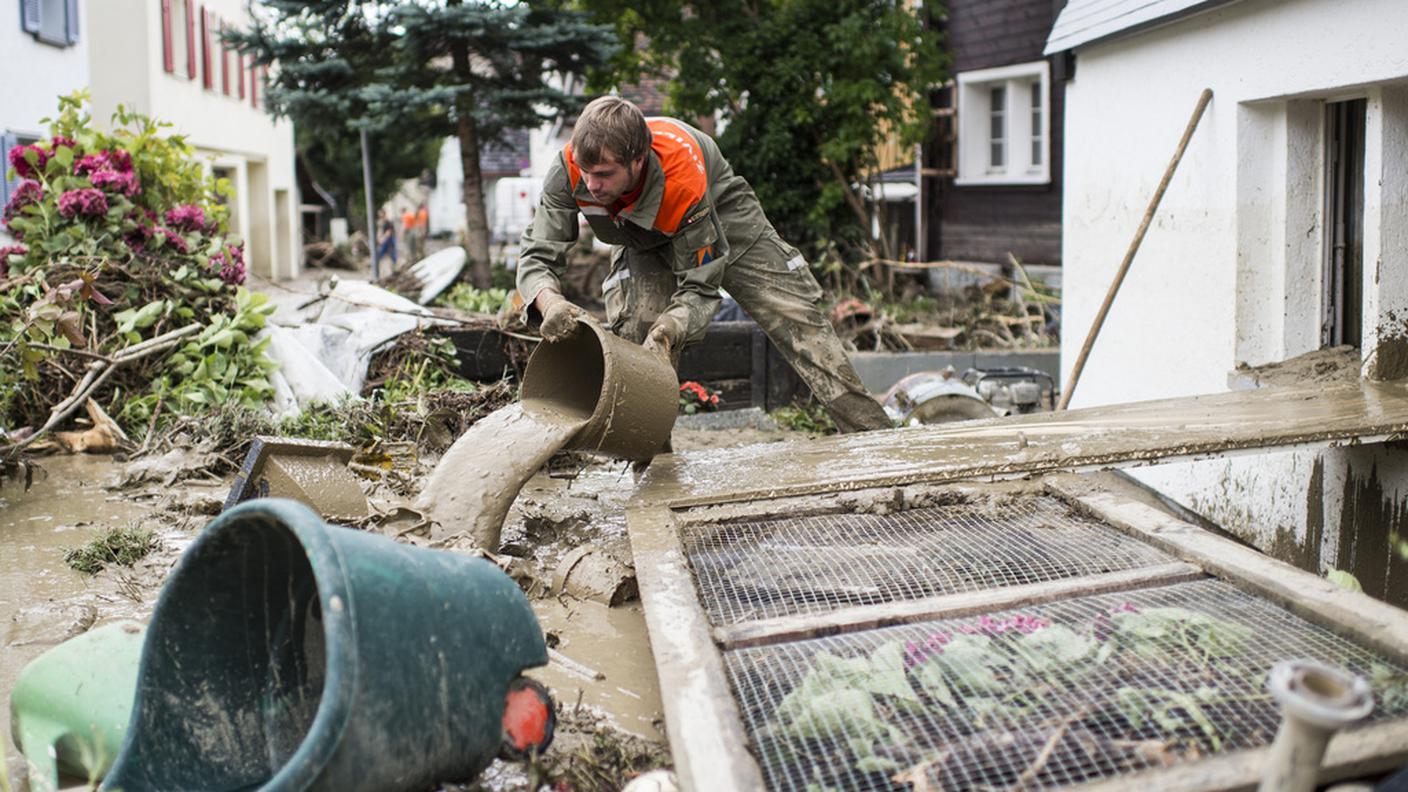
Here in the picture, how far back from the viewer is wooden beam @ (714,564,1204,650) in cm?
309

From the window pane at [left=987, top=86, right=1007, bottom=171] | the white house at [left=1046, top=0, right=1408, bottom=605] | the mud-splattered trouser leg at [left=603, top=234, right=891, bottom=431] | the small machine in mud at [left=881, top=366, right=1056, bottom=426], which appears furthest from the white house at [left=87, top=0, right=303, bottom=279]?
the mud-splattered trouser leg at [left=603, top=234, right=891, bottom=431]

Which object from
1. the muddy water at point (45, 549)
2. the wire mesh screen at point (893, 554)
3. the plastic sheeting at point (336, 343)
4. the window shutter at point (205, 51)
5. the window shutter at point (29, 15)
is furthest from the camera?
the window shutter at point (205, 51)

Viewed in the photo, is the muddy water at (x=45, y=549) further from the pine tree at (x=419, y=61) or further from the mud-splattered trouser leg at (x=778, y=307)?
the pine tree at (x=419, y=61)

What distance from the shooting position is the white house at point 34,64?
14531mm

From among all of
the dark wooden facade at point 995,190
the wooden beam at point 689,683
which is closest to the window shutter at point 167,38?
the dark wooden facade at point 995,190

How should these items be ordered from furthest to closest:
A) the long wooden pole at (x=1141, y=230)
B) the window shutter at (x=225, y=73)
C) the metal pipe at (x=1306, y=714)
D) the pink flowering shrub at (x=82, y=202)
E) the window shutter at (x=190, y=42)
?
the window shutter at (x=225, y=73), the window shutter at (x=190, y=42), the pink flowering shrub at (x=82, y=202), the long wooden pole at (x=1141, y=230), the metal pipe at (x=1306, y=714)

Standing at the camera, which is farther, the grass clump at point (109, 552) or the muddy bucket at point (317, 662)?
the grass clump at point (109, 552)

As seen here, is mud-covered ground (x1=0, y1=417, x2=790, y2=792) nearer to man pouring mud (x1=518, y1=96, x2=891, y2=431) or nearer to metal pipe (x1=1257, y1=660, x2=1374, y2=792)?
man pouring mud (x1=518, y1=96, x2=891, y2=431)

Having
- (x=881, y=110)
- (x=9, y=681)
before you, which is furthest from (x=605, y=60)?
(x=9, y=681)

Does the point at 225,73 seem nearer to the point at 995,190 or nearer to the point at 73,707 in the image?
the point at 995,190

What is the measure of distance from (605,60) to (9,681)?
37.1ft

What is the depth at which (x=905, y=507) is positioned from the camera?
422 centimetres

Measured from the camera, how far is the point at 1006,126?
607 inches

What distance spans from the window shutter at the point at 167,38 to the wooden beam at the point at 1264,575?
22145 millimetres
